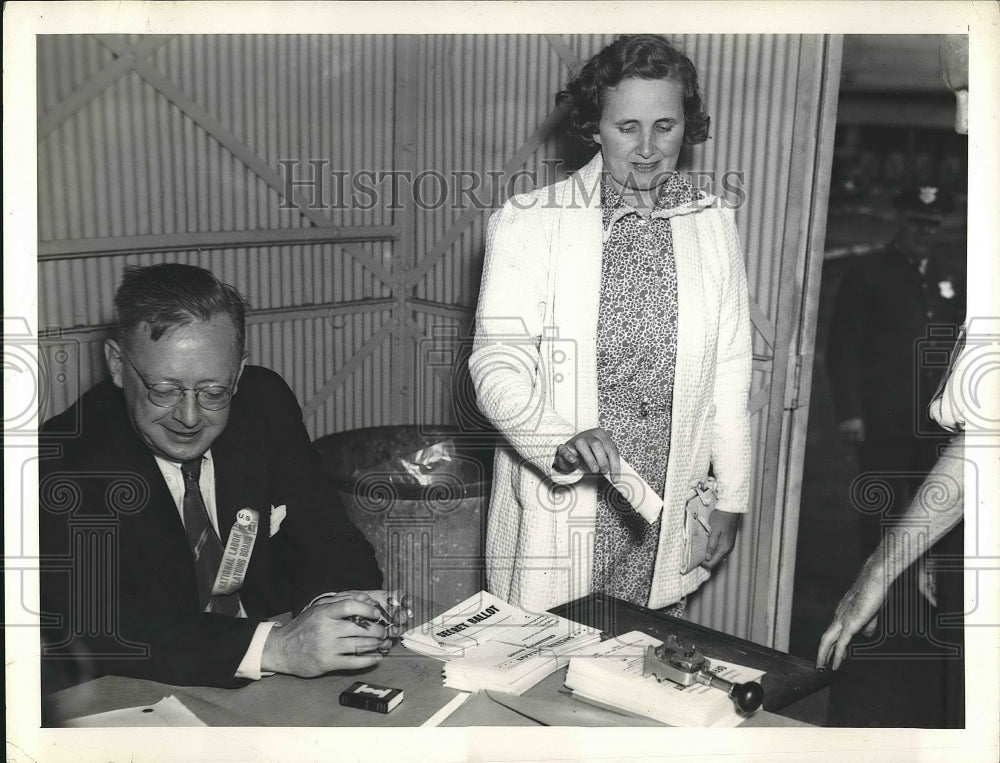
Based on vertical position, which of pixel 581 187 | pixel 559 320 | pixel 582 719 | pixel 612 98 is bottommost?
pixel 582 719

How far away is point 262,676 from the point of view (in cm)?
192

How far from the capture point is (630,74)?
2.47m

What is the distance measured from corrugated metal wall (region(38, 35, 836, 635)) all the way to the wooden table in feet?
2.83

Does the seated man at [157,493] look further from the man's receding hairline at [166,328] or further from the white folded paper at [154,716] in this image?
the white folded paper at [154,716]

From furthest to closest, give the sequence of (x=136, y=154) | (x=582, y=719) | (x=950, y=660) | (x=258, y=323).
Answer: (x=258, y=323)
(x=136, y=154)
(x=950, y=660)
(x=582, y=719)

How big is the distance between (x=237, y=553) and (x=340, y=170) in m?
2.17

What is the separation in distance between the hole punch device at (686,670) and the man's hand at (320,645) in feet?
1.85

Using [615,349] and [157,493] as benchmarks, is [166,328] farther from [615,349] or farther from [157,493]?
[615,349]

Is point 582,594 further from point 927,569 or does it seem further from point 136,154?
point 136,154

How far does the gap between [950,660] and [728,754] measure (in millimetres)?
754

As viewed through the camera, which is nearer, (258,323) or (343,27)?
(343,27)

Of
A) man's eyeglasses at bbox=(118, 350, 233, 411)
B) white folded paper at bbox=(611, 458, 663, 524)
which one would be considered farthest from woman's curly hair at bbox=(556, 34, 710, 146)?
man's eyeglasses at bbox=(118, 350, 233, 411)

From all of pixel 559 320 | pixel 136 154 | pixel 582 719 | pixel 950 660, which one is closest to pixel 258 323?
pixel 136 154

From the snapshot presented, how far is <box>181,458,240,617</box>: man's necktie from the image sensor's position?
91.0 inches
